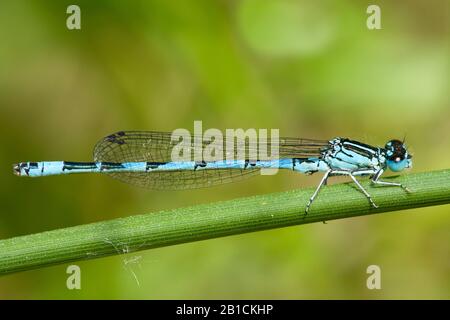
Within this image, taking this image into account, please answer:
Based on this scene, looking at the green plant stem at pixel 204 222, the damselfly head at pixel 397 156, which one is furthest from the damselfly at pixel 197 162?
the green plant stem at pixel 204 222

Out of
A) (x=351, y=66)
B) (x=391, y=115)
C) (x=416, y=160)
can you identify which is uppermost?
(x=351, y=66)

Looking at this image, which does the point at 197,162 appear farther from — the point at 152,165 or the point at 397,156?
the point at 397,156

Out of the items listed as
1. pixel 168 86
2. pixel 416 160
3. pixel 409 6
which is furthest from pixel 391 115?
pixel 168 86

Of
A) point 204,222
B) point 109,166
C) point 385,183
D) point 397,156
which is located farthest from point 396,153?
point 109,166

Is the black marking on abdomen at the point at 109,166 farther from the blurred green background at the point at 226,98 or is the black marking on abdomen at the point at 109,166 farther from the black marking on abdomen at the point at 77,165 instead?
the blurred green background at the point at 226,98

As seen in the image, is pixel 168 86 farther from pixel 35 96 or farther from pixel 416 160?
pixel 416 160

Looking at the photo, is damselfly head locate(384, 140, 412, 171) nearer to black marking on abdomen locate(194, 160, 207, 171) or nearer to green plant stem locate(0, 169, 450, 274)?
green plant stem locate(0, 169, 450, 274)
